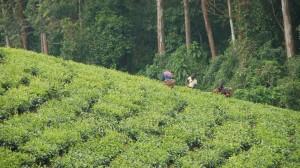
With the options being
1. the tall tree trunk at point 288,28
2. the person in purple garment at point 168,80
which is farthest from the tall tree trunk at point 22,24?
the person in purple garment at point 168,80

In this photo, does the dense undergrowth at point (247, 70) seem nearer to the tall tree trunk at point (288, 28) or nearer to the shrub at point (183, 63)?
the shrub at point (183, 63)

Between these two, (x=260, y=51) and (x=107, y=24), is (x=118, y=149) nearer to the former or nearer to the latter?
(x=260, y=51)

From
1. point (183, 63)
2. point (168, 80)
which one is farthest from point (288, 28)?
point (183, 63)

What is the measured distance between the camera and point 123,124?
963 inches

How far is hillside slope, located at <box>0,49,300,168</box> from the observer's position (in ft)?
70.0

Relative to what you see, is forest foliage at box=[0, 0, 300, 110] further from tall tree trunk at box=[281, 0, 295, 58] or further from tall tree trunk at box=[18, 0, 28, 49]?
tall tree trunk at box=[281, 0, 295, 58]

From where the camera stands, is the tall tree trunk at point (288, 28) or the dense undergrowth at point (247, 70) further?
the tall tree trunk at point (288, 28)

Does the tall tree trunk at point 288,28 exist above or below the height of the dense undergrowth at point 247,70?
above

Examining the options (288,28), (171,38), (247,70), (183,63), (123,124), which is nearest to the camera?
(123,124)

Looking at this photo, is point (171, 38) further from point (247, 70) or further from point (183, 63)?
point (247, 70)

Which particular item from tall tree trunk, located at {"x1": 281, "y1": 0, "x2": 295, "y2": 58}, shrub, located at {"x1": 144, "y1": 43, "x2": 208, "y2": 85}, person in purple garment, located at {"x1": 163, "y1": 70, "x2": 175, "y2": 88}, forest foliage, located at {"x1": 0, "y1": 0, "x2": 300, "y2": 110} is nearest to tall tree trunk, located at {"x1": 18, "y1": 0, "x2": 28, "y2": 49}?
forest foliage, located at {"x1": 0, "y1": 0, "x2": 300, "y2": 110}

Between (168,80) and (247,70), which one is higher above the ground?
(168,80)

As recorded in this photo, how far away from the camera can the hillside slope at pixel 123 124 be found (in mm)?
21344

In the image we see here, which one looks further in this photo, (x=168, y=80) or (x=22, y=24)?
(x=22, y=24)
